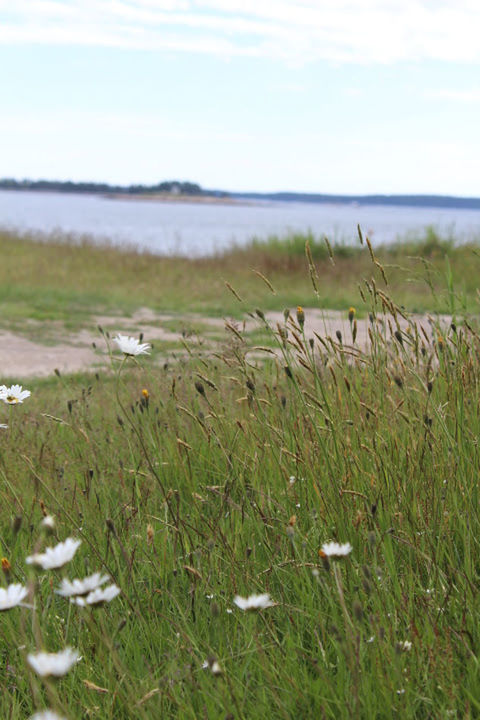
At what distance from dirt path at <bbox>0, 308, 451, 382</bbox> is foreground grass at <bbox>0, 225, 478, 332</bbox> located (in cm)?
38

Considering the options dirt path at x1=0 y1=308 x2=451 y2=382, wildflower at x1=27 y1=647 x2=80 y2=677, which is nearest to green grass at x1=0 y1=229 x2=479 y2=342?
dirt path at x1=0 y1=308 x2=451 y2=382

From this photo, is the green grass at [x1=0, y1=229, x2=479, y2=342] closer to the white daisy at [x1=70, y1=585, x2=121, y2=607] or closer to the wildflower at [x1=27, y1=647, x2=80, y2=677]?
the white daisy at [x1=70, y1=585, x2=121, y2=607]

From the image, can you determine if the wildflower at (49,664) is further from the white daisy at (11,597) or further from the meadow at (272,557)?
the white daisy at (11,597)

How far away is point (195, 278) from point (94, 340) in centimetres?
580

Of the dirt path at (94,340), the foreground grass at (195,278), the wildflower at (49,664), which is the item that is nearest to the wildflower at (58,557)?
the wildflower at (49,664)

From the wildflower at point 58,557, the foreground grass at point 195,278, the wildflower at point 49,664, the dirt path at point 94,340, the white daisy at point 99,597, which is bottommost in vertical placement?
the dirt path at point 94,340

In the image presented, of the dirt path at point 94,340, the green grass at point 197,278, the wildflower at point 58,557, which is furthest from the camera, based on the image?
the green grass at point 197,278

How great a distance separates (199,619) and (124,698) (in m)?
0.34

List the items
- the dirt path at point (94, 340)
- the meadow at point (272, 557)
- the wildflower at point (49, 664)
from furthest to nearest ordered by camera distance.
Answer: the dirt path at point (94, 340)
the meadow at point (272, 557)
the wildflower at point (49, 664)

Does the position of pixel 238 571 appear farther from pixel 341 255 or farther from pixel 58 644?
pixel 341 255

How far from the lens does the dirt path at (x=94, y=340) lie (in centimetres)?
654

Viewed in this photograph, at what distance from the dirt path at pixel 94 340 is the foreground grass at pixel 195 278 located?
0.38 metres

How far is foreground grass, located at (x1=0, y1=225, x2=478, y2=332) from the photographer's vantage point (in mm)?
10172

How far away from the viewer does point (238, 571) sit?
2.05 m
